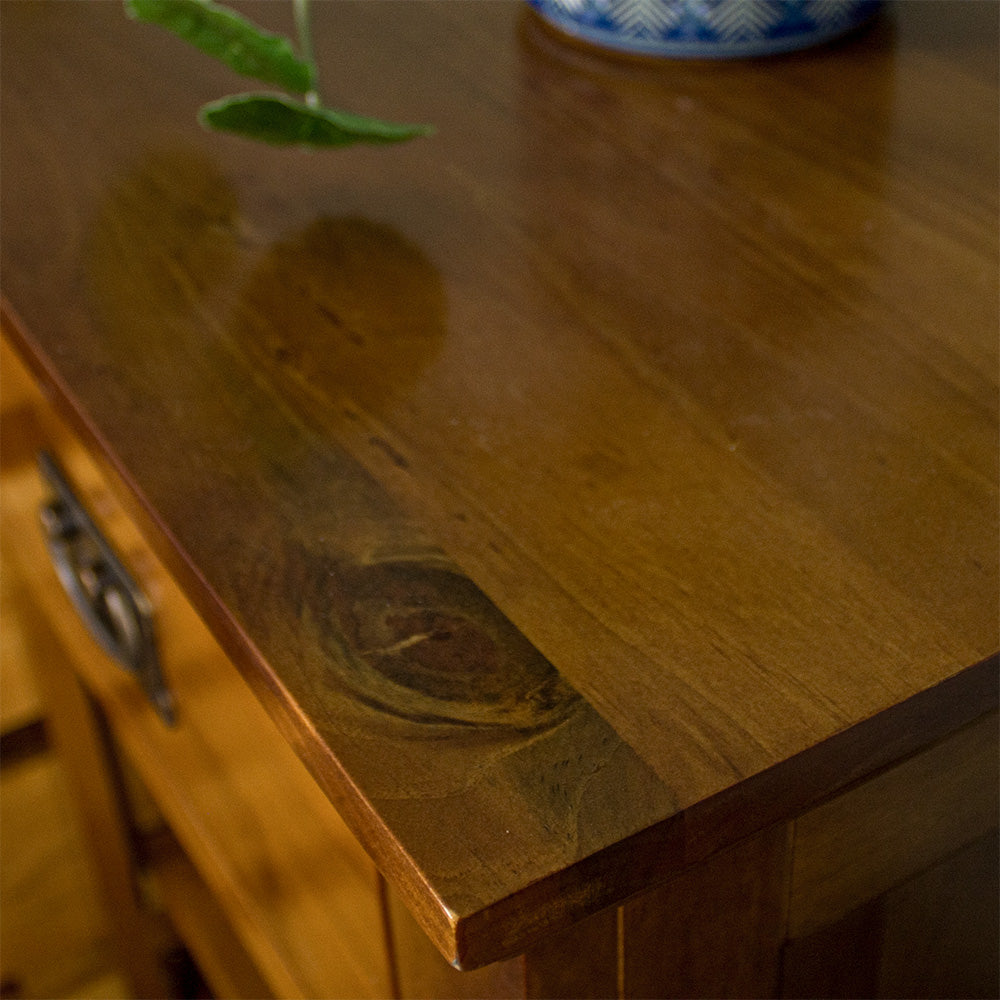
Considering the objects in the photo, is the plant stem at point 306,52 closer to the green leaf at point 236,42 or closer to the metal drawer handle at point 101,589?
the green leaf at point 236,42

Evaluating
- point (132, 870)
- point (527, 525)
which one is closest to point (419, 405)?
point (527, 525)

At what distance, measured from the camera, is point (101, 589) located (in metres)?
0.52

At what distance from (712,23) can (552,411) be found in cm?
29

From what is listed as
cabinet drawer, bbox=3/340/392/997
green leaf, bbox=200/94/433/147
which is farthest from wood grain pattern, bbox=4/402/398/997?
green leaf, bbox=200/94/433/147

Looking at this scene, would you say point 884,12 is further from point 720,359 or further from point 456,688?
point 456,688

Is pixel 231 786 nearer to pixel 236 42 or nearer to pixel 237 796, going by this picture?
pixel 237 796

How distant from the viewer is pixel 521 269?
47cm

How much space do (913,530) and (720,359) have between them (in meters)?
0.10

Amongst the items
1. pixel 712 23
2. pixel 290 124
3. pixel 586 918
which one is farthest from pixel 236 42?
pixel 586 918

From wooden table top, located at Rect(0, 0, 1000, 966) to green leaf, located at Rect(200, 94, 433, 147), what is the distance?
25 millimetres

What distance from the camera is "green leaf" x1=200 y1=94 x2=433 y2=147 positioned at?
482 mm

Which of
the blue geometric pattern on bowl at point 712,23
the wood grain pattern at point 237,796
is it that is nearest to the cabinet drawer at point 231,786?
the wood grain pattern at point 237,796

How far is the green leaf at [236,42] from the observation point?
Answer: 50 cm

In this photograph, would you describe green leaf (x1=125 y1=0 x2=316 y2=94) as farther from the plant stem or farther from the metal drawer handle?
the metal drawer handle
